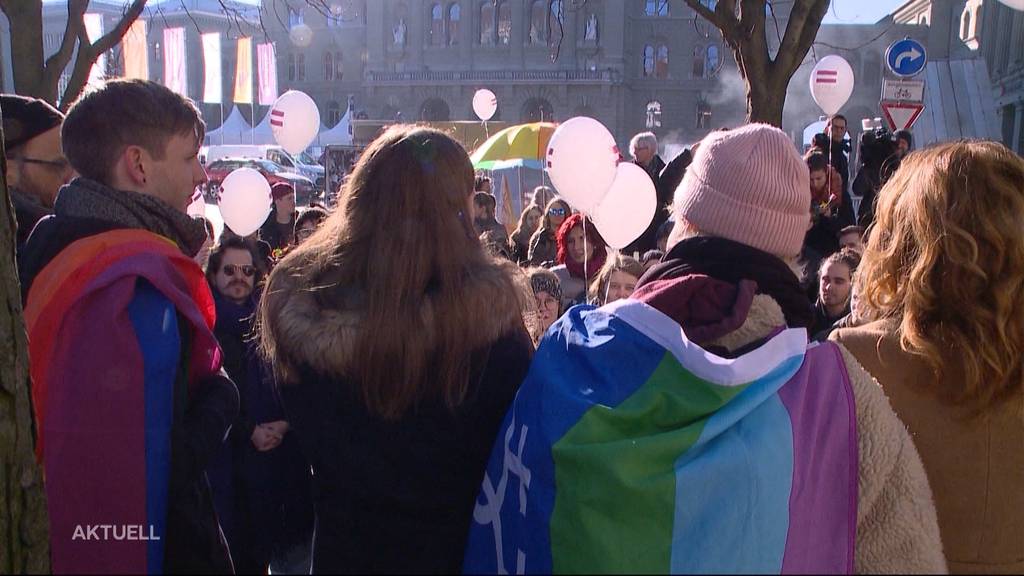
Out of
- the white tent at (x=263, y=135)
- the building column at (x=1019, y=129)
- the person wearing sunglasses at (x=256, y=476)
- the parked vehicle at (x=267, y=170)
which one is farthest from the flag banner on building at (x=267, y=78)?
the person wearing sunglasses at (x=256, y=476)

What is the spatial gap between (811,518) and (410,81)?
4562 cm

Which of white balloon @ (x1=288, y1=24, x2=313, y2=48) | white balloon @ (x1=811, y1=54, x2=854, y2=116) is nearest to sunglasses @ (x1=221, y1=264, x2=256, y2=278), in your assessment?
white balloon @ (x1=811, y1=54, x2=854, y2=116)

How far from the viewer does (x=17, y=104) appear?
2.63 meters

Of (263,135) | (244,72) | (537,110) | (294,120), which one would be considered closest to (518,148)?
(294,120)

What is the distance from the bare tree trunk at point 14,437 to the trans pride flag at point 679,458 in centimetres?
86

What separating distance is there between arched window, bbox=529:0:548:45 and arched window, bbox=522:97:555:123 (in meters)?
3.04

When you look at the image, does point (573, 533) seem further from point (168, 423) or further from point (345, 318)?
point (168, 423)

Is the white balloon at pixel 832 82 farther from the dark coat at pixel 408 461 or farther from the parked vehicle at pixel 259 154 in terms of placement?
the parked vehicle at pixel 259 154

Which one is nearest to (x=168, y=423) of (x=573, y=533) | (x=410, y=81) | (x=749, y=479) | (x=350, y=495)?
(x=350, y=495)

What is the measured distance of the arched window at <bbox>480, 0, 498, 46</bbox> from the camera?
43.7 metres

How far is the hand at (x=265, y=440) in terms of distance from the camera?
7.91 feet

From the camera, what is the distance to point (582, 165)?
16.4 ft

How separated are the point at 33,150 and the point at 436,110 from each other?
44.5 metres

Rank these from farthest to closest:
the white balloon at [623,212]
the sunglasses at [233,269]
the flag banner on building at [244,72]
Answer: the flag banner on building at [244,72], the white balloon at [623,212], the sunglasses at [233,269]
